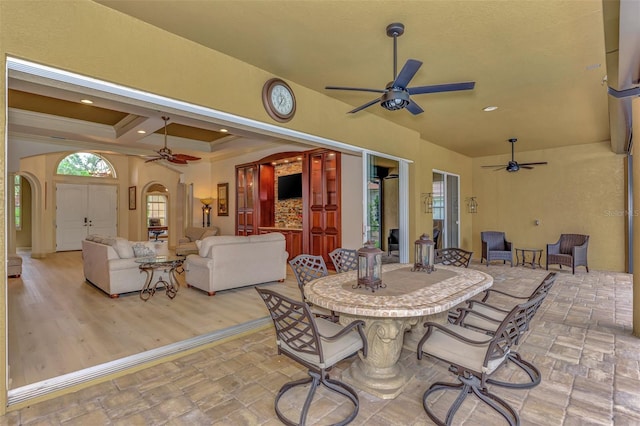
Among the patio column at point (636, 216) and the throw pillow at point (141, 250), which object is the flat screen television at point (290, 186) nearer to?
the throw pillow at point (141, 250)

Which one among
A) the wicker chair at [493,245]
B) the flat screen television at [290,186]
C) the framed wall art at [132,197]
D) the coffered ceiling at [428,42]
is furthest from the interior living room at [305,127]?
the framed wall art at [132,197]

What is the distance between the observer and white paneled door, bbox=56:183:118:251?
1021cm

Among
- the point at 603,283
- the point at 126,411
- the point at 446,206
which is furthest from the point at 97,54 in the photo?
the point at 603,283

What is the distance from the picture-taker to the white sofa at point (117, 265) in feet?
15.3

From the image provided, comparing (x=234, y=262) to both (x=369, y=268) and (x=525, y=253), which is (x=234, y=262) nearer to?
(x=369, y=268)

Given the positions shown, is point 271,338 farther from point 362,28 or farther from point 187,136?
point 187,136

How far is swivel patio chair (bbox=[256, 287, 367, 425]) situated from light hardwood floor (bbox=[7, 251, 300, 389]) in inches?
64.6

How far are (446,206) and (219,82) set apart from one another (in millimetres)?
6374

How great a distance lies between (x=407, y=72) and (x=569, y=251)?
6.93 m

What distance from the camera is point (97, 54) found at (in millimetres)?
2396

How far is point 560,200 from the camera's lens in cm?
755

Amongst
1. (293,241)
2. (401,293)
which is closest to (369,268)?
(401,293)

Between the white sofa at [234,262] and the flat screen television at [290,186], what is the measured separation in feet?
6.83

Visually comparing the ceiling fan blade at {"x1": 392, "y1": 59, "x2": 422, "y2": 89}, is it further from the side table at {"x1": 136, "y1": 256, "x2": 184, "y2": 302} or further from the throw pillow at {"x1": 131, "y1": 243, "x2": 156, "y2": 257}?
the throw pillow at {"x1": 131, "y1": 243, "x2": 156, "y2": 257}
